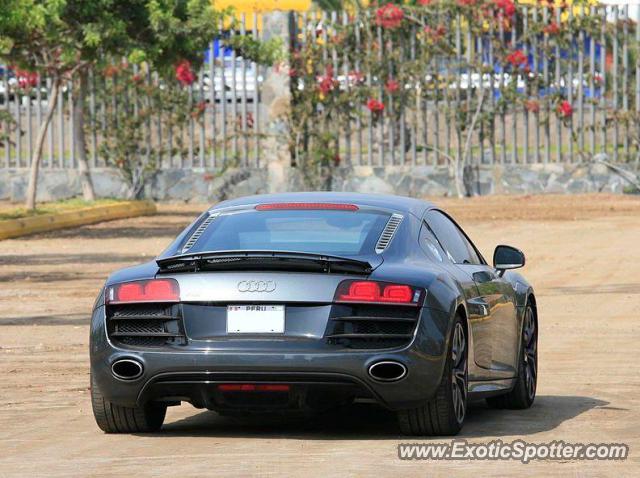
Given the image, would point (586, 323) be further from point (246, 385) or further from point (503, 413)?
point (246, 385)

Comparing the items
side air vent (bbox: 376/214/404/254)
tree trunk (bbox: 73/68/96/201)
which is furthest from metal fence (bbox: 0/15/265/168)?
side air vent (bbox: 376/214/404/254)

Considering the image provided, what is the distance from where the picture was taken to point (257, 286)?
828 centimetres

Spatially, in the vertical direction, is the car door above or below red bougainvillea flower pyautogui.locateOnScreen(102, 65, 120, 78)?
above

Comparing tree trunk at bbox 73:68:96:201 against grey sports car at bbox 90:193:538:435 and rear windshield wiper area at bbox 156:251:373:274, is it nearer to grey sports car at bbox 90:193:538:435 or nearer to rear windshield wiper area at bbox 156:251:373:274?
grey sports car at bbox 90:193:538:435

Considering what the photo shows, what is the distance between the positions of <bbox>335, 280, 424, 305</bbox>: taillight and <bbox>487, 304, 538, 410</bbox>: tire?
1846mm

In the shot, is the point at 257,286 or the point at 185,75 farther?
the point at 185,75

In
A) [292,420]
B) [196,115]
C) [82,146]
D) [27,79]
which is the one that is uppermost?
[292,420]

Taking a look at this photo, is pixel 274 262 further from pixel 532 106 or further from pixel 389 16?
pixel 532 106

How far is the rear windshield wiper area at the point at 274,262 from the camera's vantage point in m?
8.33

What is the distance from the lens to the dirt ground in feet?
25.6

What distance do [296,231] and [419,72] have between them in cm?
2400

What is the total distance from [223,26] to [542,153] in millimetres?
7194

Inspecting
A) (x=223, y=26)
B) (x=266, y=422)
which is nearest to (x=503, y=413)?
(x=266, y=422)

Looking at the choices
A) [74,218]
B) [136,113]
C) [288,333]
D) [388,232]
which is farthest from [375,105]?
[288,333]
